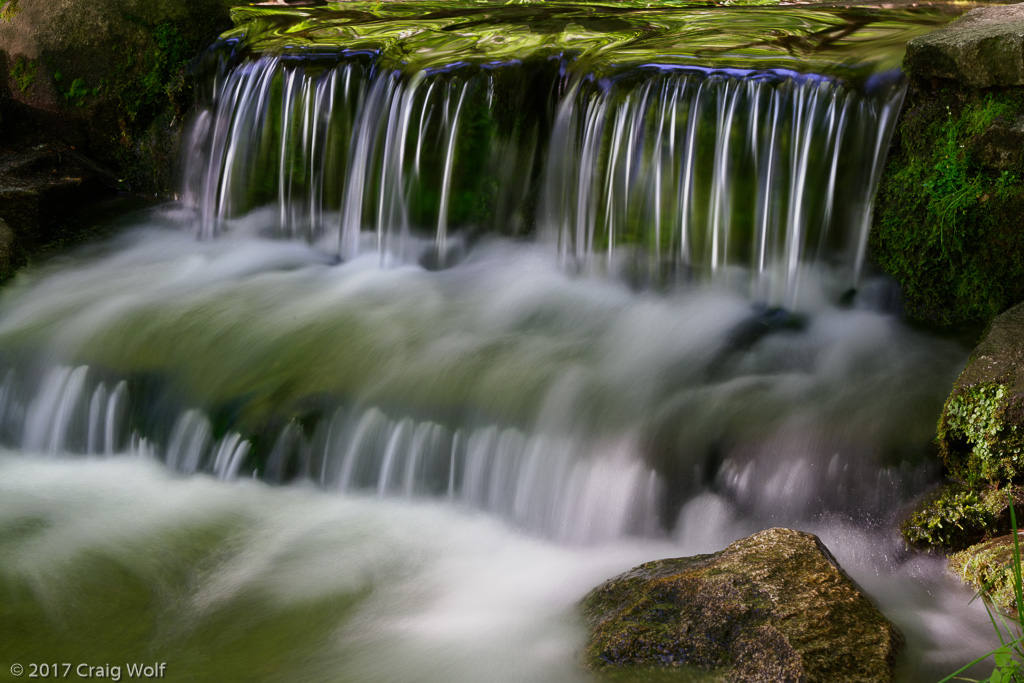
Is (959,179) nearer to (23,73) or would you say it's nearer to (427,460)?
(427,460)

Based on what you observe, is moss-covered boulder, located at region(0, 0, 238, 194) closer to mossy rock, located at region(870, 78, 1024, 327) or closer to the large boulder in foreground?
mossy rock, located at region(870, 78, 1024, 327)

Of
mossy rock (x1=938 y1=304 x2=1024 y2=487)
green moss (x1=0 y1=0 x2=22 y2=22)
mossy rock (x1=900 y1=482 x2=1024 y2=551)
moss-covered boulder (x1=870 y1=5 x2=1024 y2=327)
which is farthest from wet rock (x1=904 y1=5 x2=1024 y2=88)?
green moss (x1=0 y1=0 x2=22 y2=22)

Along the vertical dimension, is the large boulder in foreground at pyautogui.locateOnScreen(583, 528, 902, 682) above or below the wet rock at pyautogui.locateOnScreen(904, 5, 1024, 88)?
below

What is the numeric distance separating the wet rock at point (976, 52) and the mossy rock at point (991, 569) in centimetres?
202

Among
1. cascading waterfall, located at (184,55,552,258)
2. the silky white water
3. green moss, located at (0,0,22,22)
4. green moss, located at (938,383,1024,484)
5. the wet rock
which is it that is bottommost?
the silky white water

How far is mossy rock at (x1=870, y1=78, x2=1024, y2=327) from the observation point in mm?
4184

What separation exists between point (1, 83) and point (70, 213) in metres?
1.22

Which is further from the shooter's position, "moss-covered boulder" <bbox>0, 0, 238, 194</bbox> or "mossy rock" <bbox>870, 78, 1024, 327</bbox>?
"moss-covered boulder" <bbox>0, 0, 238, 194</bbox>

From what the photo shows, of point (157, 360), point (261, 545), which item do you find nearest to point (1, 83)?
point (157, 360)

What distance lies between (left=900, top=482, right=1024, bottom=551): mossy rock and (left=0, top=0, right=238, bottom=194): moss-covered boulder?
212 inches

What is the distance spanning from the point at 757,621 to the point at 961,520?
1.13 m

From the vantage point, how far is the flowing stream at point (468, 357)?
353cm

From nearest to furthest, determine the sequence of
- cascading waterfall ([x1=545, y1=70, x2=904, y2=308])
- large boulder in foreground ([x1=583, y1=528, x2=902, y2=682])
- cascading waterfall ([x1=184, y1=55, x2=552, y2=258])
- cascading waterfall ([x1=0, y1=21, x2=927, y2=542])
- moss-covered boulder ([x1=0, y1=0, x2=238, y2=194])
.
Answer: large boulder in foreground ([x1=583, y1=528, x2=902, y2=682]) → cascading waterfall ([x1=0, y1=21, x2=927, y2=542]) → cascading waterfall ([x1=545, y1=70, x2=904, y2=308]) → cascading waterfall ([x1=184, y1=55, x2=552, y2=258]) → moss-covered boulder ([x1=0, y1=0, x2=238, y2=194])

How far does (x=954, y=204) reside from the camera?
4297 millimetres
